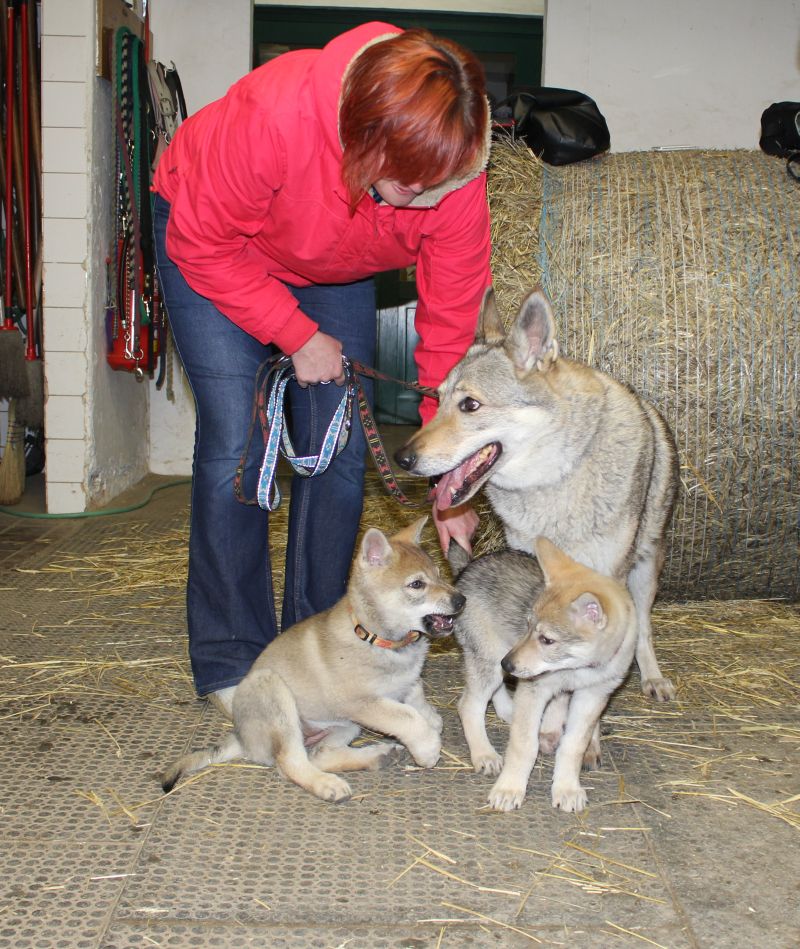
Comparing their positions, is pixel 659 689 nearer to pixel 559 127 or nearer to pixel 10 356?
pixel 559 127

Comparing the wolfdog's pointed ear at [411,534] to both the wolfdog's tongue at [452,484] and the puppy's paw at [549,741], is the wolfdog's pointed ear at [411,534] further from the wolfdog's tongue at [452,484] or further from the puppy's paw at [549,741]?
the puppy's paw at [549,741]

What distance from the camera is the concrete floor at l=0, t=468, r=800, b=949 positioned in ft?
6.43

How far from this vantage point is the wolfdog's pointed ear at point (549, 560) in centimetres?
266

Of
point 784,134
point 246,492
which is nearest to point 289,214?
point 246,492

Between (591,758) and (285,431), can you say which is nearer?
(591,758)

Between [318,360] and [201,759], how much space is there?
1.19 m

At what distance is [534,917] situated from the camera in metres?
1.99

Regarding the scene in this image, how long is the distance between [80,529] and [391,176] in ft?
12.2

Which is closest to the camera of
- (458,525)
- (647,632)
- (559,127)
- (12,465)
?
(458,525)

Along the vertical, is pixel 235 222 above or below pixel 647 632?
above

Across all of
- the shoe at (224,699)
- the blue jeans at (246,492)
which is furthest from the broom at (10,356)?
the shoe at (224,699)

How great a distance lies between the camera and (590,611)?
8.14 ft

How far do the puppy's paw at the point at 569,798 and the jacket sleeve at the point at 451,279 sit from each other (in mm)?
1203

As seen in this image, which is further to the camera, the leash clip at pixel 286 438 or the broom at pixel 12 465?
the broom at pixel 12 465
